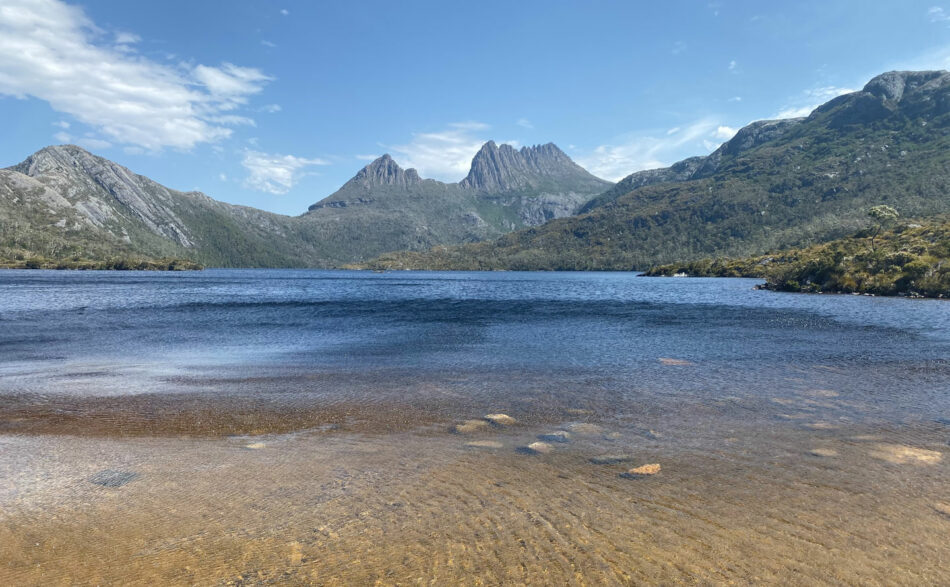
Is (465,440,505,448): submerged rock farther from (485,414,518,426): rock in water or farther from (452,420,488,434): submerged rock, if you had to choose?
(485,414,518,426): rock in water

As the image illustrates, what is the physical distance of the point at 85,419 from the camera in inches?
856

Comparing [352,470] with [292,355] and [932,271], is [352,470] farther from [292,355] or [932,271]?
[932,271]

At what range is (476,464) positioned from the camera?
54.0ft

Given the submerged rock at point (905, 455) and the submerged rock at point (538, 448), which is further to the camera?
the submerged rock at point (538, 448)

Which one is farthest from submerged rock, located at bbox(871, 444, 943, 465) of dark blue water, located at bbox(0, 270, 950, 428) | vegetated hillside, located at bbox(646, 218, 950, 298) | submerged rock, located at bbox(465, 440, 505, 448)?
vegetated hillside, located at bbox(646, 218, 950, 298)

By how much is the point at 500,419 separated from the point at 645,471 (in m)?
7.69

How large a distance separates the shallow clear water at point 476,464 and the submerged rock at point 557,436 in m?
0.27

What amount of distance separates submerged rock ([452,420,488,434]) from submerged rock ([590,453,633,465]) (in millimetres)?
5438

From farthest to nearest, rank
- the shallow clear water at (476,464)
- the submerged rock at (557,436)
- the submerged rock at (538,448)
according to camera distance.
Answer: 1. the submerged rock at (557,436)
2. the submerged rock at (538,448)
3. the shallow clear water at (476,464)

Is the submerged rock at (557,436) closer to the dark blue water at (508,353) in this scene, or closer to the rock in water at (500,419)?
the rock in water at (500,419)

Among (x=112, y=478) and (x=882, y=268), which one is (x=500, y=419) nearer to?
(x=112, y=478)

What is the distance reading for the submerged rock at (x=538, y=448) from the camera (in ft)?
58.0

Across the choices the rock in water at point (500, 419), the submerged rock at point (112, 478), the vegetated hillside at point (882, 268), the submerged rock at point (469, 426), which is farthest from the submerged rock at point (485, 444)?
the vegetated hillside at point (882, 268)

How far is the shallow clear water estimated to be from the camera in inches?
420
